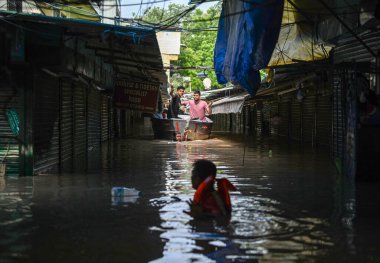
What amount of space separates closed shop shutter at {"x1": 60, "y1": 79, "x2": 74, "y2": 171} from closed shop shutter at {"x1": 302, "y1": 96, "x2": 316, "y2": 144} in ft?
38.0

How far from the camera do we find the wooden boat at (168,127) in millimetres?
27453

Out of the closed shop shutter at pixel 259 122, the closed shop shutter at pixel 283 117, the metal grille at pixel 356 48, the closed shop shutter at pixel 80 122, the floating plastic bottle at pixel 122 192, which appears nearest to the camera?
the floating plastic bottle at pixel 122 192

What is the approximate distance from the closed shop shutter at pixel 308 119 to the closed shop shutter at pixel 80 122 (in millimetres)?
10141

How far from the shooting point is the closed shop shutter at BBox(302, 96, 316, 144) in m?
25.3

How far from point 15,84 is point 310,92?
14919mm

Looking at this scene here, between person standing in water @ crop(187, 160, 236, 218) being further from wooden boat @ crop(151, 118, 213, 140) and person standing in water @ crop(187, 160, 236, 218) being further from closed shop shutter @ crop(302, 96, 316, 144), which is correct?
wooden boat @ crop(151, 118, 213, 140)

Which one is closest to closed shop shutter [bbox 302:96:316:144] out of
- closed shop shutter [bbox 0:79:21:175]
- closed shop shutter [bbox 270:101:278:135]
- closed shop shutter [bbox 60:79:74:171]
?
closed shop shutter [bbox 270:101:278:135]

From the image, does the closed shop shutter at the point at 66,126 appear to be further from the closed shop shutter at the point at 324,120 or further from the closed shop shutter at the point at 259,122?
the closed shop shutter at the point at 259,122

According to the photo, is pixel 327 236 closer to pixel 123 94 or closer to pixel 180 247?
pixel 180 247

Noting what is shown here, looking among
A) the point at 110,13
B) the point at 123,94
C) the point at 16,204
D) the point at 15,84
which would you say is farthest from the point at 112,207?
the point at 110,13

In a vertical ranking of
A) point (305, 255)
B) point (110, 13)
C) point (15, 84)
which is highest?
point (110, 13)

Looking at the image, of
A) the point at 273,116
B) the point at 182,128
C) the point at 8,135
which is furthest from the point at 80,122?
the point at 273,116

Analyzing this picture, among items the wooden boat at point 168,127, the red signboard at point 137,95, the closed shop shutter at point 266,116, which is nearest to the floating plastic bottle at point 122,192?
the red signboard at point 137,95

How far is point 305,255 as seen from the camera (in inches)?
223
